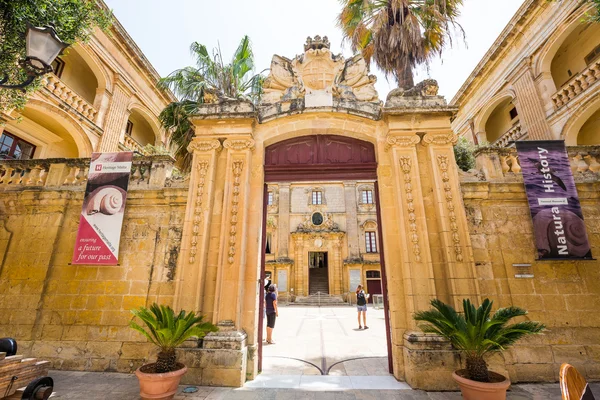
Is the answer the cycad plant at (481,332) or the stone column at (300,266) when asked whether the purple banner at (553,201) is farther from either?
the stone column at (300,266)

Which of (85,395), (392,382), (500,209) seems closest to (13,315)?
(85,395)

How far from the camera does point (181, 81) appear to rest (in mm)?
8953

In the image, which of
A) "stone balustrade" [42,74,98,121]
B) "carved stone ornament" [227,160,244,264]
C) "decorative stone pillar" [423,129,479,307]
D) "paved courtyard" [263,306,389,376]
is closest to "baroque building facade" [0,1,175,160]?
"stone balustrade" [42,74,98,121]

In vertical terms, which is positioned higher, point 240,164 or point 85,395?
point 240,164

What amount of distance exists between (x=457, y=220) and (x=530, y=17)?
464 inches

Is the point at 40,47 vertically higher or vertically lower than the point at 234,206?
higher

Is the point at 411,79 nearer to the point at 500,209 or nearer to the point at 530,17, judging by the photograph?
the point at 500,209

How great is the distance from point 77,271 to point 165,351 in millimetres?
3137

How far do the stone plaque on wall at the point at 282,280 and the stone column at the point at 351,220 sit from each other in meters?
5.50

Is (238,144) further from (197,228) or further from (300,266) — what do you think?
(300,266)

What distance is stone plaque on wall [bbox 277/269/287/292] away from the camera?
21078mm

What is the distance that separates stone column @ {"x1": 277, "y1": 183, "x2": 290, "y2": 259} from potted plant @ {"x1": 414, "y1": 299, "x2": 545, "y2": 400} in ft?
61.3

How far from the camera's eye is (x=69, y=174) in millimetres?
6230

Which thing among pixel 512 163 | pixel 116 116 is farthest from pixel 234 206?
pixel 116 116
